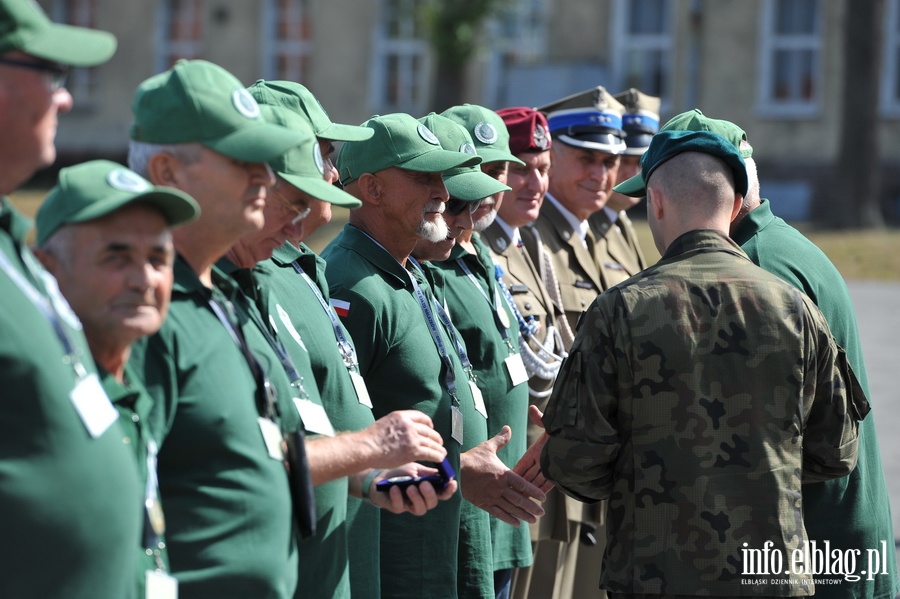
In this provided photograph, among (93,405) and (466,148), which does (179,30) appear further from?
(93,405)

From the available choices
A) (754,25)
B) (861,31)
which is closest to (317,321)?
(861,31)

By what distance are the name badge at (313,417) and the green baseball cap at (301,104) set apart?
1.00 m

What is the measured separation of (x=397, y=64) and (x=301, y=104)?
25.6 metres

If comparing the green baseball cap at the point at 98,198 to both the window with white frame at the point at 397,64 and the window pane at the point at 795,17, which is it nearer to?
the window pane at the point at 795,17

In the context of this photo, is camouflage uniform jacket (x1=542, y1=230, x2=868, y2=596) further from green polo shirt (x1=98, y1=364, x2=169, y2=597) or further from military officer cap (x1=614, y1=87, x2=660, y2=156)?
military officer cap (x1=614, y1=87, x2=660, y2=156)

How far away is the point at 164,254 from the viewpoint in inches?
108

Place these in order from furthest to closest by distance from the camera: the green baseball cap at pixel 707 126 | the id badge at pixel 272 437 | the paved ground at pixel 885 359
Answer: the paved ground at pixel 885 359 < the green baseball cap at pixel 707 126 < the id badge at pixel 272 437

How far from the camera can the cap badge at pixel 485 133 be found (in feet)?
18.1

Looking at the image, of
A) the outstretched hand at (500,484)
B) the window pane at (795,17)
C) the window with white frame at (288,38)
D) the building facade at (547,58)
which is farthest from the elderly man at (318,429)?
the window with white frame at (288,38)

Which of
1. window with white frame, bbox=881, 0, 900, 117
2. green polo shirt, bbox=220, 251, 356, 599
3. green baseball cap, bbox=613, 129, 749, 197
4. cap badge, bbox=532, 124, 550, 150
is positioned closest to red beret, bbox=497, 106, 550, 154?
cap badge, bbox=532, 124, 550, 150

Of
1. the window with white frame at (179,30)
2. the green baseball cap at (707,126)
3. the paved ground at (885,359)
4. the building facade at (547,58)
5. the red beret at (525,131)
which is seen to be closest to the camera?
the green baseball cap at (707,126)

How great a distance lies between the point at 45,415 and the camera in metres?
2.41

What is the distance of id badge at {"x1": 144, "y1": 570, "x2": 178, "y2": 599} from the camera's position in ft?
8.78

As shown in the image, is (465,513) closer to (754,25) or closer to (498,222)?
(498,222)
